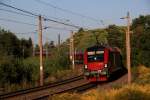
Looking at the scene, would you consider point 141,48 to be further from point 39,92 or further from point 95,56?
point 39,92

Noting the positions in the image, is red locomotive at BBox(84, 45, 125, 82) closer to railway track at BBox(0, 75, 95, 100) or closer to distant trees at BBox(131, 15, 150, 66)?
railway track at BBox(0, 75, 95, 100)

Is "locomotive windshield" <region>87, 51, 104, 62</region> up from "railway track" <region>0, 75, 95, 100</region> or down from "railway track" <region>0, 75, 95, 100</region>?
up

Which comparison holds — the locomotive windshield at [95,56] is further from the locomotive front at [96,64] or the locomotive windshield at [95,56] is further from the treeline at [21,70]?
the treeline at [21,70]

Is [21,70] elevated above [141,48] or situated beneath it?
situated beneath

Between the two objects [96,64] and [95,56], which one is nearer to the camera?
[96,64]

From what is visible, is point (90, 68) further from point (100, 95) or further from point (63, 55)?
point (63, 55)

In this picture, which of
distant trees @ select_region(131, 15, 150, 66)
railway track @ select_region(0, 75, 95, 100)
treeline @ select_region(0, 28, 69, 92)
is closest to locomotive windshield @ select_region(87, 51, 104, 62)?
railway track @ select_region(0, 75, 95, 100)

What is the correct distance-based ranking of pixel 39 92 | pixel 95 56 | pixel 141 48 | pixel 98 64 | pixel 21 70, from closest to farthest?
1. pixel 39 92
2. pixel 98 64
3. pixel 95 56
4. pixel 21 70
5. pixel 141 48

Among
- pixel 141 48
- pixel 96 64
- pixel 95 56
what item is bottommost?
pixel 96 64

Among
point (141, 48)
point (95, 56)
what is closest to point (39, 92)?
point (95, 56)

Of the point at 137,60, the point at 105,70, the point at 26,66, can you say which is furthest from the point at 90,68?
the point at 137,60

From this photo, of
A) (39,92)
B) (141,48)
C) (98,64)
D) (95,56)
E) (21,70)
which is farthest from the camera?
(141,48)

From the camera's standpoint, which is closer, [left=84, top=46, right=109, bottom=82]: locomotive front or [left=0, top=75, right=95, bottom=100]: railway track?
[left=0, top=75, right=95, bottom=100]: railway track

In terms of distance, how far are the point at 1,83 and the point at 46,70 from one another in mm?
12845
